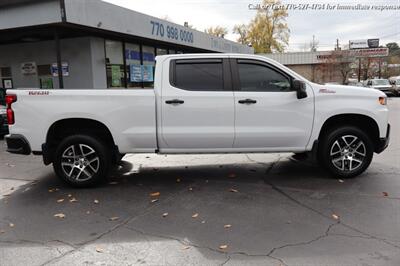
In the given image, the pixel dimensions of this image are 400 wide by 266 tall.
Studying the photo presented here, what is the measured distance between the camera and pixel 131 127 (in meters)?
5.78

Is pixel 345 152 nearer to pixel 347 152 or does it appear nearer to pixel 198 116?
pixel 347 152

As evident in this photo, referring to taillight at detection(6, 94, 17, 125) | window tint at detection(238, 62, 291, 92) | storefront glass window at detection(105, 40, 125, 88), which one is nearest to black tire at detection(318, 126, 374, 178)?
window tint at detection(238, 62, 291, 92)

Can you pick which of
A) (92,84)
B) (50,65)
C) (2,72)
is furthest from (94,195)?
(2,72)

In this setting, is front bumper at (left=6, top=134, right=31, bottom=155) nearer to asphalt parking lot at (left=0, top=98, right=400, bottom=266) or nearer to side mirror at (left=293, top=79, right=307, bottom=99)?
asphalt parking lot at (left=0, top=98, right=400, bottom=266)

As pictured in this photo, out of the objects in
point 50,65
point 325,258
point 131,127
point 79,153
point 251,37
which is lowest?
point 325,258

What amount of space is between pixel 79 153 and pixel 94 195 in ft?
2.47

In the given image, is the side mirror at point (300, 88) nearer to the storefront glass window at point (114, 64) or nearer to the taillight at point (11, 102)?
the taillight at point (11, 102)

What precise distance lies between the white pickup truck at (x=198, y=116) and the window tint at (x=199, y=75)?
2cm

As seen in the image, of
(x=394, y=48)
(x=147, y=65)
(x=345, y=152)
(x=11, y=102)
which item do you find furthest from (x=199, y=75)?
(x=394, y=48)

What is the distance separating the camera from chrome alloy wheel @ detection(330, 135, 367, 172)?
6035mm

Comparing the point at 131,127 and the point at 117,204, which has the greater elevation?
the point at 131,127

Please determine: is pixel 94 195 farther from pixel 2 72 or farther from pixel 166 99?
pixel 2 72

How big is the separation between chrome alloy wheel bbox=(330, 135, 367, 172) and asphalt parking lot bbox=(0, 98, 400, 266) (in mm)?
306

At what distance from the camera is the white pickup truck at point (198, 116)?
5.73m
